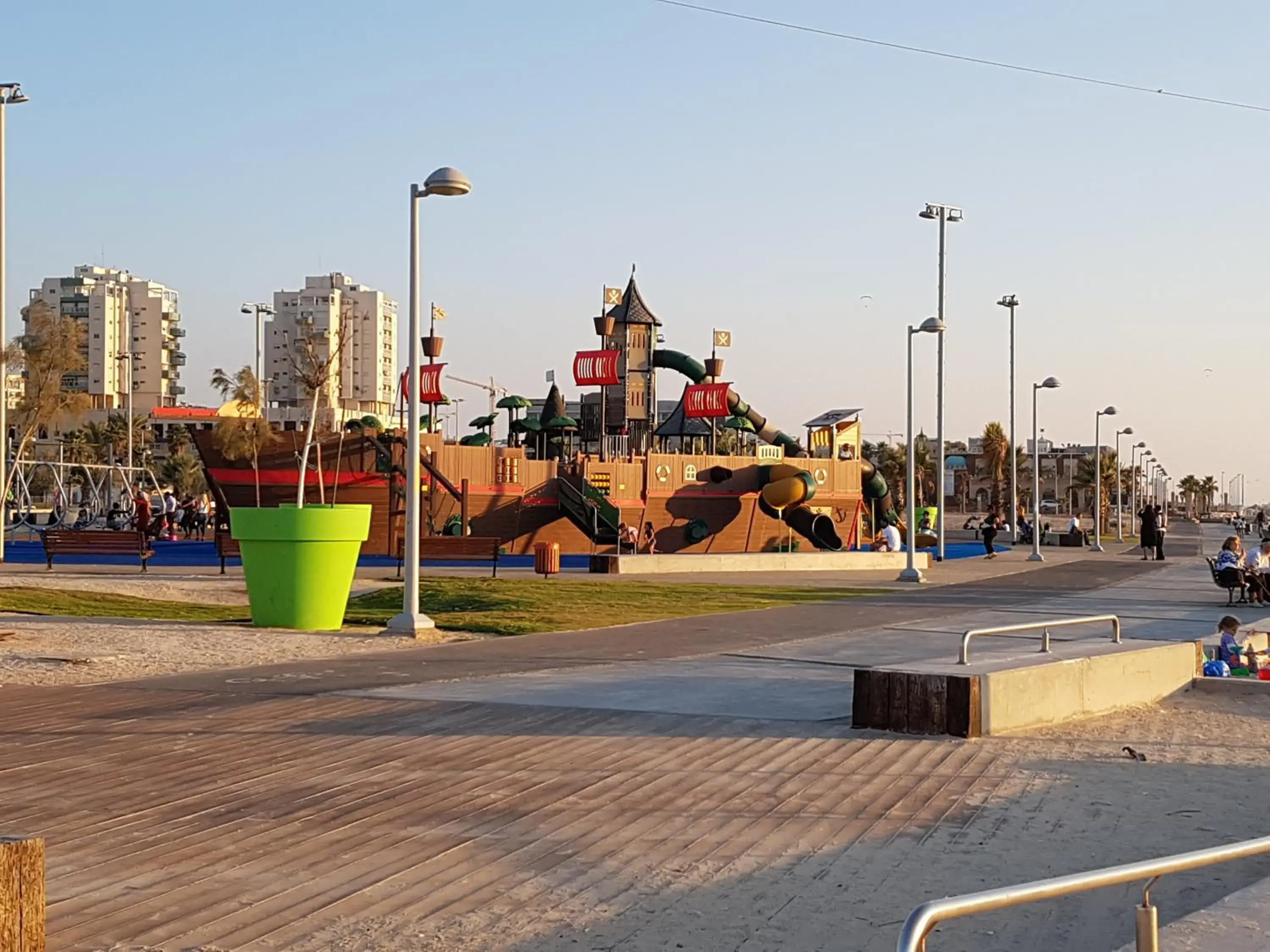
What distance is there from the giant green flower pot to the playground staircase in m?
29.2

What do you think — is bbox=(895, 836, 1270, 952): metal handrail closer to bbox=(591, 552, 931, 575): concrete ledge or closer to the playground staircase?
bbox=(591, 552, 931, 575): concrete ledge

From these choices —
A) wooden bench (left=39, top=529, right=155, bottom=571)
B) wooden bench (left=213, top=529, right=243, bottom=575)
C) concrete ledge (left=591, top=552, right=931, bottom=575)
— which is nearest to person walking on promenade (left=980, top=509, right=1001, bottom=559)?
concrete ledge (left=591, top=552, right=931, bottom=575)

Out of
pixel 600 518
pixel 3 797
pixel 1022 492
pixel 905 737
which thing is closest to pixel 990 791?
pixel 905 737

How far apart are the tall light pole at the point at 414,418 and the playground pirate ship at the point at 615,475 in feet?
51.9

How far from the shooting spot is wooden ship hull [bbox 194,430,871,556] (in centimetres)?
4291

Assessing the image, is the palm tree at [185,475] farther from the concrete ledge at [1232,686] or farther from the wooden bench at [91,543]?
the concrete ledge at [1232,686]

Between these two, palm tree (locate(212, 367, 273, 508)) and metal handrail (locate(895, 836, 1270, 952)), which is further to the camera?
palm tree (locate(212, 367, 273, 508))

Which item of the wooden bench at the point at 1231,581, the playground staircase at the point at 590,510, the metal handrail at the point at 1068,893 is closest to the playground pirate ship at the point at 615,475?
the playground staircase at the point at 590,510

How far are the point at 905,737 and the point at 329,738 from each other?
406 cm

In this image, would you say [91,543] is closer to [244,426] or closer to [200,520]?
[244,426]

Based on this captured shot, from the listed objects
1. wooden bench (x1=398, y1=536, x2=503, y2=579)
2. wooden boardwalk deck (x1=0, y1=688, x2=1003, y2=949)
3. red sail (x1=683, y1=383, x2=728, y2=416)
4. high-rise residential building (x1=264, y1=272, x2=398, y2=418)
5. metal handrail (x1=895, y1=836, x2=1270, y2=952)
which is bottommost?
wooden boardwalk deck (x1=0, y1=688, x2=1003, y2=949)

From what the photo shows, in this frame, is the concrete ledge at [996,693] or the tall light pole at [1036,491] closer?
the concrete ledge at [996,693]

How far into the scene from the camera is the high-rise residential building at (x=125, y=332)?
556 feet

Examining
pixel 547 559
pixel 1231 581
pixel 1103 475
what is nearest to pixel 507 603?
pixel 547 559
